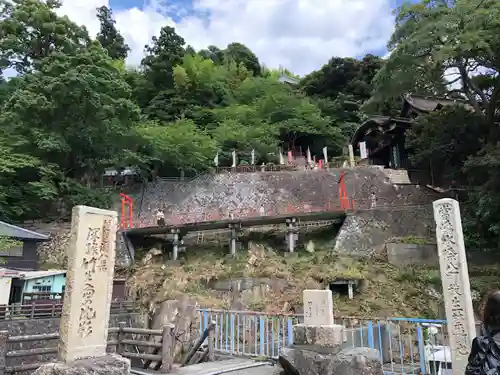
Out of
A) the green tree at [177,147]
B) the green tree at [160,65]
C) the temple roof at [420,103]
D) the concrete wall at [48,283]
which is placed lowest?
the concrete wall at [48,283]

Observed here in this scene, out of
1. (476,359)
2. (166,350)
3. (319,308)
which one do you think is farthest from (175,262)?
(476,359)

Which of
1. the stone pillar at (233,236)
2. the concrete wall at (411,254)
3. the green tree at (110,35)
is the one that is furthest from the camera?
the green tree at (110,35)

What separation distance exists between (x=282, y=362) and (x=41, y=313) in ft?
40.7

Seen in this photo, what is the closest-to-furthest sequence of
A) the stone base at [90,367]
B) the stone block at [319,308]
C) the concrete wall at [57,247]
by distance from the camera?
the stone base at [90,367] → the stone block at [319,308] → the concrete wall at [57,247]

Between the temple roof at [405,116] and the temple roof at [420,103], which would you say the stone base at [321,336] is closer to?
the temple roof at [405,116]

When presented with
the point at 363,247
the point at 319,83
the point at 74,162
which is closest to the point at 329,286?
the point at 363,247

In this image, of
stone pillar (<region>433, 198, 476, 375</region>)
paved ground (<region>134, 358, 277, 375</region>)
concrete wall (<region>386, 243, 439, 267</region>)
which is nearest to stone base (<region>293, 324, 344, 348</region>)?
paved ground (<region>134, 358, 277, 375</region>)

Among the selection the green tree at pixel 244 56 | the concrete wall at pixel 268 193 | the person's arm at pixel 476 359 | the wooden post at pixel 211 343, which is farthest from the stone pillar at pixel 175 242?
the green tree at pixel 244 56

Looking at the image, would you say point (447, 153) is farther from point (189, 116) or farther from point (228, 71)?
point (228, 71)

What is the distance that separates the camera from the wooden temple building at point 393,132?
26047 millimetres

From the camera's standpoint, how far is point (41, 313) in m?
14.5

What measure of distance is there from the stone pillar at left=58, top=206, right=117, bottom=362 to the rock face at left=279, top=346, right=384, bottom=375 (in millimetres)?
2847

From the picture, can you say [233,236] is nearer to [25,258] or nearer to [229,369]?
[25,258]

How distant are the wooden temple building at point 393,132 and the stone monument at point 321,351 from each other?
21355 mm
